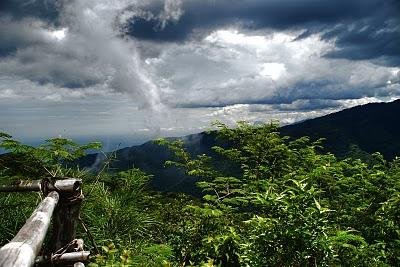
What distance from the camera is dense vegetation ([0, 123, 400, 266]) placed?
4855 millimetres

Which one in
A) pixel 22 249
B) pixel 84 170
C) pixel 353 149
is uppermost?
pixel 22 249

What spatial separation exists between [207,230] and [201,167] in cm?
869

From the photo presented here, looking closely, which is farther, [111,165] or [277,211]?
[111,165]

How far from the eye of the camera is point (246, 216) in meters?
11.7

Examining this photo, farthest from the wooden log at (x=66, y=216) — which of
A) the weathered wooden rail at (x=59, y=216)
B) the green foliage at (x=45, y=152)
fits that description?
the green foliage at (x=45, y=152)

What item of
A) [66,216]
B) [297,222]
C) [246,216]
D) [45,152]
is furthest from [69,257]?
[246,216]

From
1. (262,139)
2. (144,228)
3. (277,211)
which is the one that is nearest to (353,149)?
(262,139)

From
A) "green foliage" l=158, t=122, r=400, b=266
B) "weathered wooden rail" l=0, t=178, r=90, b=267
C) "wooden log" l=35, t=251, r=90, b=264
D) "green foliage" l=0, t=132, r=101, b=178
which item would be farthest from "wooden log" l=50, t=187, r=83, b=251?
"green foliage" l=0, t=132, r=101, b=178

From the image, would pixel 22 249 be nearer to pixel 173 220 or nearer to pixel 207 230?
pixel 207 230

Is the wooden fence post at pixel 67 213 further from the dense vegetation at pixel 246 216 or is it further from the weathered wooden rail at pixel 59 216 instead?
the dense vegetation at pixel 246 216

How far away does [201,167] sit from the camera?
1564 centimetres

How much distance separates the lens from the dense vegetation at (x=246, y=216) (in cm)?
486

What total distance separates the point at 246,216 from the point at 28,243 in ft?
31.9

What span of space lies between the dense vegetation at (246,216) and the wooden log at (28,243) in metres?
1.16
